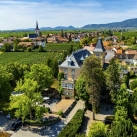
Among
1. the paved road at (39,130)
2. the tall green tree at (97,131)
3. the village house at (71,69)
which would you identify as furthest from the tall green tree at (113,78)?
the village house at (71,69)

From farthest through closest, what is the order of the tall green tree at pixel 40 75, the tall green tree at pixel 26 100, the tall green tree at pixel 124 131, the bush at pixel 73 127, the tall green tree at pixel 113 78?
the tall green tree at pixel 40 75
the tall green tree at pixel 113 78
the tall green tree at pixel 26 100
the bush at pixel 73 127
the tall green tree at pixel 124 131

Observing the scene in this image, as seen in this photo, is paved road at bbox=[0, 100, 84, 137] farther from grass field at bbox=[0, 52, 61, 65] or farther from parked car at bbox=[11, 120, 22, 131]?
grass field at bbox=[0, 52, 61, 65]

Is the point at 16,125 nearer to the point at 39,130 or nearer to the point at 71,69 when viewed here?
the point at 39,130

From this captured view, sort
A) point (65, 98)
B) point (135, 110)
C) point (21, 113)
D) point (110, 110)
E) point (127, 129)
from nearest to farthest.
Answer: point (127, 129) → point (21, 113) → point (135, 110) → point (110, 110) → point (65, 98)

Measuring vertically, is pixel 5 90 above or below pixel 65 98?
above

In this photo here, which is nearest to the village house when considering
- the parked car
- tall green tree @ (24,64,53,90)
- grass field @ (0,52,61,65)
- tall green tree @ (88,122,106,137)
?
tall green tree @ (24,64,53,90)

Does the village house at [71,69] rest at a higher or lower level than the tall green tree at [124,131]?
higher

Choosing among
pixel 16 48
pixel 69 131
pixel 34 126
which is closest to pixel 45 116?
pixel 34 126

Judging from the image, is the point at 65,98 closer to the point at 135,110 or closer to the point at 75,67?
the point at 75,67

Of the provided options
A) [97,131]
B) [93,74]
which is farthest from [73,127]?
[93,74]

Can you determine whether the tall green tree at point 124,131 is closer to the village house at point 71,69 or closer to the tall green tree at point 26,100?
the tall green tree at point 26,100

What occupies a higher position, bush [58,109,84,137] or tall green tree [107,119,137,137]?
tall green tree [107,119,137,137]
